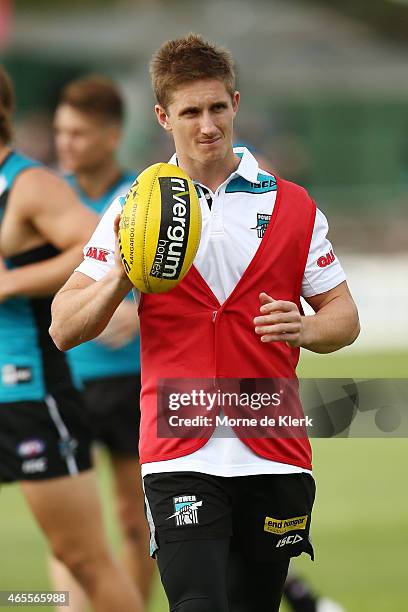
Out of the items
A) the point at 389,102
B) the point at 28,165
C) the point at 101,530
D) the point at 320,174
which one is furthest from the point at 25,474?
the point at 389,102

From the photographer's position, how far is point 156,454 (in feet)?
14.3

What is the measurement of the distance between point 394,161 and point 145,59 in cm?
782

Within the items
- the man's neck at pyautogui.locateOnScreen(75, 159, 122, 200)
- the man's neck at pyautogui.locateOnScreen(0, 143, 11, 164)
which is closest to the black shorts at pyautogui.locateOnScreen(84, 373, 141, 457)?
the man's neck at pyautogui.locateOnScreen(75, 159, 122, 200)

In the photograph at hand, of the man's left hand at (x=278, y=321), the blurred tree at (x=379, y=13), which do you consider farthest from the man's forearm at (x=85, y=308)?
the blurred tree at (x=379, y=13)

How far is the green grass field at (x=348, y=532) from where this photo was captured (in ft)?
23.8

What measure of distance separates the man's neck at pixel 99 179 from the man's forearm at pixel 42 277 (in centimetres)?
188

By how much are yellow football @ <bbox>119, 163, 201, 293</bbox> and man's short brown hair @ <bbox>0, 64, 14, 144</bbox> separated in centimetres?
171

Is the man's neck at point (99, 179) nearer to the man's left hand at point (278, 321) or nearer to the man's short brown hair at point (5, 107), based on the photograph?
the man's short brown hair at point (5, 107)

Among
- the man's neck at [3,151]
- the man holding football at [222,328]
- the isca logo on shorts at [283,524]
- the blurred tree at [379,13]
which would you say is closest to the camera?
the man holding football at [222,328]

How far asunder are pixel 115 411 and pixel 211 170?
2.82 metres

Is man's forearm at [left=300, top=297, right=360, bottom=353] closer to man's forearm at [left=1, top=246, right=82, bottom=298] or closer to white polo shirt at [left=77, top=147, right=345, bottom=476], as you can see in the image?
white polo shirt at [left=77, top=147, right=345, bottom=476]

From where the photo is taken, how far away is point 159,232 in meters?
4.05

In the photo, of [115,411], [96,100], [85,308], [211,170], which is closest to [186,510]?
[85,308]

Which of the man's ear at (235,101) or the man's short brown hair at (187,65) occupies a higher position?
the man's short brown hair at (187,65)
